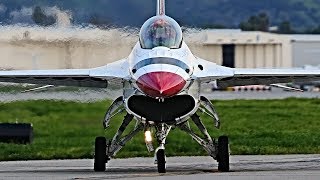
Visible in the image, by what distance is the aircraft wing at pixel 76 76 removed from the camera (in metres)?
18.8

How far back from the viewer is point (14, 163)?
75.2 feet

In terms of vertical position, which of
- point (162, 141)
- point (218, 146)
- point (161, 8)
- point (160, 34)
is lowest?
point (218, 146)

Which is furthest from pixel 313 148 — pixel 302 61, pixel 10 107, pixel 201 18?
pixel 302 61

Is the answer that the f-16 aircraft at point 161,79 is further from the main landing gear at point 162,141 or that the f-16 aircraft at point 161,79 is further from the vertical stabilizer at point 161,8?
the vertical stabilizer at point 161,8

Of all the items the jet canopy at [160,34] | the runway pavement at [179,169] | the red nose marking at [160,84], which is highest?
the jet canopy at [160,34]

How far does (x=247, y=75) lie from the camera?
63.1 ft

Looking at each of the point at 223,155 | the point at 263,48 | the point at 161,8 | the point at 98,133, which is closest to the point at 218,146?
the point at 223,155

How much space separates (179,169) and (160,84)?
337cm

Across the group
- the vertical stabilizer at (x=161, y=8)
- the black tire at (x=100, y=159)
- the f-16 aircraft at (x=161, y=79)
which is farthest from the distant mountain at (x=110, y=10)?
the black tire at (x=100, y=159)

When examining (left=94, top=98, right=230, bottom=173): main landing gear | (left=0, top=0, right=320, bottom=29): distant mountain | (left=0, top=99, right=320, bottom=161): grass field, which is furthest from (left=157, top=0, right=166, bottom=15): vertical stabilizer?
(left=0, top=99, right=320, bottom=161): grass field

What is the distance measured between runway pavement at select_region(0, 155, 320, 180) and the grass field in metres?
1.76

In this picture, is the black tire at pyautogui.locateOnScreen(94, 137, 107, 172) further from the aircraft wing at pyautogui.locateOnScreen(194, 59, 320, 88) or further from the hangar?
the hangar

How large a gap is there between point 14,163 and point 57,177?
5278mm

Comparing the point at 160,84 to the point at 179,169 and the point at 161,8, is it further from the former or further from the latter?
the point at 161,8
